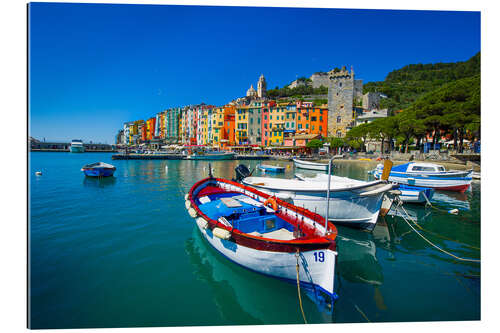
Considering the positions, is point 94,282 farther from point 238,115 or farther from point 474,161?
point 238,115

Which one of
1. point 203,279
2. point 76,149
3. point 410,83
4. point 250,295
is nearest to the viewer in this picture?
point 250,295

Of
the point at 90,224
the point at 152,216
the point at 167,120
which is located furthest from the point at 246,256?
the point at 167,120

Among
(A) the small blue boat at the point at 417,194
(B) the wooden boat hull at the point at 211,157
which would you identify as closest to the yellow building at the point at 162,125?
(B) the wooden boat hull at the point at 211,157

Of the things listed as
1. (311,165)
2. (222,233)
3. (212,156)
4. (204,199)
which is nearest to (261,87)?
(212,156)

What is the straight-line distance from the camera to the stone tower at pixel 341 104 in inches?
2208

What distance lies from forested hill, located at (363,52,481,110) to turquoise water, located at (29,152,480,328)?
250 feet

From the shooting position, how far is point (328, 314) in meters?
4.24

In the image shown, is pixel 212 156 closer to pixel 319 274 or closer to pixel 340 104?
pixel 340 104

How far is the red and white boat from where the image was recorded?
4289 mm

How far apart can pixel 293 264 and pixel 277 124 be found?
5359cm

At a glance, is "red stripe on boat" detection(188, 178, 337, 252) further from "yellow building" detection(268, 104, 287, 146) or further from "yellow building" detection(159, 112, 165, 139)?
"yellow building" detection(159, 112, 165, 139)

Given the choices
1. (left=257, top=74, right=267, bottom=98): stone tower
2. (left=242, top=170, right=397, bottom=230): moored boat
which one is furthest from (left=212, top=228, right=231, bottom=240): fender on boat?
(left=257, top=74, right=267, bottom=98): stone tower

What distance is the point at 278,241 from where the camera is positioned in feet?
14.6

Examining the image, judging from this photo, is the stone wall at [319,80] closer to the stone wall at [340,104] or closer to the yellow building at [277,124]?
the stone wall at [340,104]
